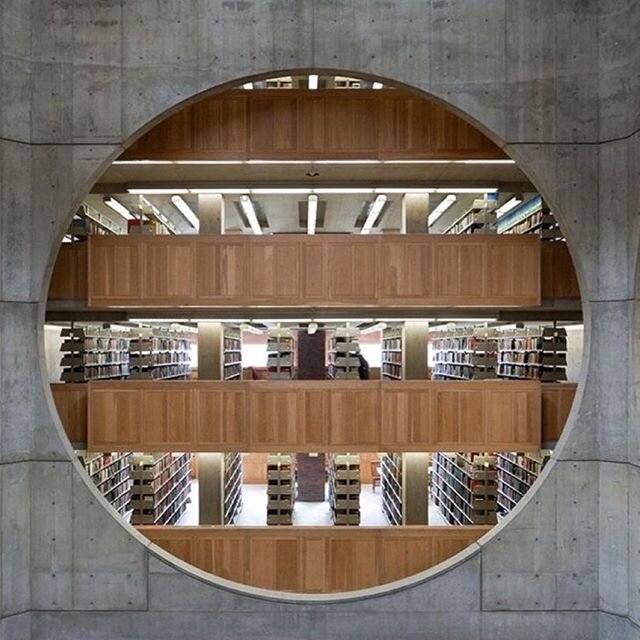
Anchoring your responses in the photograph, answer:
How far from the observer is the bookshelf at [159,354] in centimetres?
879

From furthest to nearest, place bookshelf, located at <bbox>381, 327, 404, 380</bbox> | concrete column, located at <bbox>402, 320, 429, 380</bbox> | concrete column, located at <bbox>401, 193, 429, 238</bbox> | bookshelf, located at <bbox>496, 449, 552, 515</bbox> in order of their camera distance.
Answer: bookshelf, located at <bbox>381, 327, 404, 380</bbox>, bookshelf, located at <bbox>496, 449, 552, 515</bbox>, concrete column, located at <bbox>402, 320, 429, 380</bbox>, concrete column, located at <bbox>401, 193, 429, 238</bbox>

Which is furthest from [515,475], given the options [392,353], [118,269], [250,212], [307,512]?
[118,269]

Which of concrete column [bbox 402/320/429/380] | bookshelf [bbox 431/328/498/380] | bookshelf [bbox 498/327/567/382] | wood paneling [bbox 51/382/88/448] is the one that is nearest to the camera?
wood paneling [bbox 51/382/88/448]

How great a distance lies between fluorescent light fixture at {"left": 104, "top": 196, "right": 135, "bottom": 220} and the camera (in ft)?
27.8

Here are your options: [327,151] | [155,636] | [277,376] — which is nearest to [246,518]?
[277,376]

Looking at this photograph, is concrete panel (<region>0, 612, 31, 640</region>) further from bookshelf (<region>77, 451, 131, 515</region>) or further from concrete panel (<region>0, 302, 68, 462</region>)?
bookshelf (<region>77, 451, 131, 515</region>)

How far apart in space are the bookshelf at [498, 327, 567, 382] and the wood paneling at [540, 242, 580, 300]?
38.6 inches

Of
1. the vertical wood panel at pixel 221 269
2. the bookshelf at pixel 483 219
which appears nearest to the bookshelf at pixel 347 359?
the vertical wood panel at pixel 221 269

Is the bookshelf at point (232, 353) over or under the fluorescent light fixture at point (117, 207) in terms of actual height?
under

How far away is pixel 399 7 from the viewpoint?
226 inches

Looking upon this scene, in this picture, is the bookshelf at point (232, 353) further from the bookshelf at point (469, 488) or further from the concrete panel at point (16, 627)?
the concrete panel at point (16, 627)

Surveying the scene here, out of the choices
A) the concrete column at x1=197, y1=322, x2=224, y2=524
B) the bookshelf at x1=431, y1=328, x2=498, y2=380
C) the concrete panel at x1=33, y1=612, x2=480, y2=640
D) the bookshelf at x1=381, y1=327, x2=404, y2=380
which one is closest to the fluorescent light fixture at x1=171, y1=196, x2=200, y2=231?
the concrete column at x1=197, y1=322, x2=224, y2=524

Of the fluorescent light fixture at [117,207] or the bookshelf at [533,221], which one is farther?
the fluorescent light fixture at [117,207]

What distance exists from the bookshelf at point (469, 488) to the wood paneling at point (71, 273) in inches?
248
